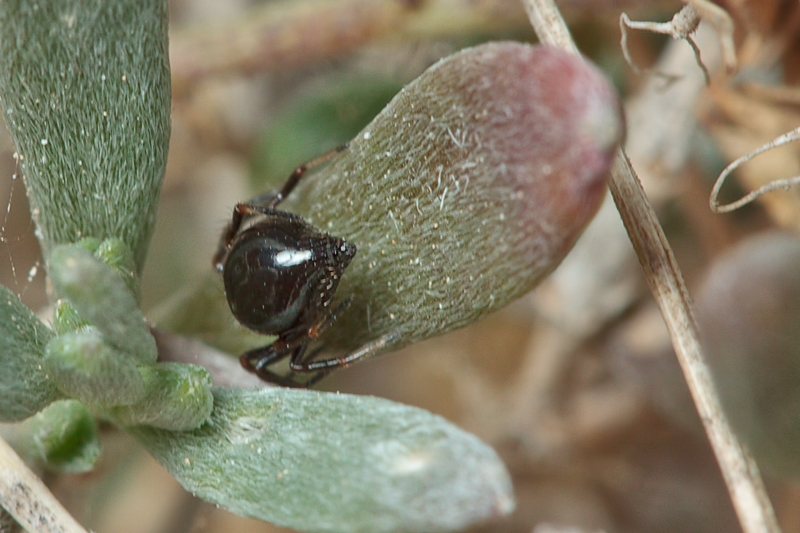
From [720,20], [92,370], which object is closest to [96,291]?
[92,370]

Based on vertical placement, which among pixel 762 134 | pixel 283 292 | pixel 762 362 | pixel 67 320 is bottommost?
pixel 762 134

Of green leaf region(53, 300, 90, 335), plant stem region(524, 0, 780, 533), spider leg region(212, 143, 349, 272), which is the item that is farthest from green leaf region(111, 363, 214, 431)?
plant stem region(524, 0, 780, 533)

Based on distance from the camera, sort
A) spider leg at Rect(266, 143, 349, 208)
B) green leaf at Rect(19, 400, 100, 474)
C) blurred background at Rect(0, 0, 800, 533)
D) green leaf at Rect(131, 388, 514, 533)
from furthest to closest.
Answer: blurred background at Rect(0, 0, 800, 533)
spider leg at Rect(266, 143, 349, 208)
green leaf at Rect(19, 400, 100, 474)
green leaf at Rect(131, 388, 514, 533)

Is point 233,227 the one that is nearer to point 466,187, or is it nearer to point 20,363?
point 20,363

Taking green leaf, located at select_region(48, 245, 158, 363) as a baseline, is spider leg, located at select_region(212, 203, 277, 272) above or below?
below

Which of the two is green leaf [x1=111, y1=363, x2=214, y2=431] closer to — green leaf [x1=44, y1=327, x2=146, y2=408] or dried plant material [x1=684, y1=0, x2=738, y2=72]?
green leaf [x1=44, y1=327, x2=146, y2=408]

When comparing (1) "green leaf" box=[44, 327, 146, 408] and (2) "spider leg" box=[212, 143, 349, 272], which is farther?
(2) "spider leg" box=[212, 143, 349, 272]
